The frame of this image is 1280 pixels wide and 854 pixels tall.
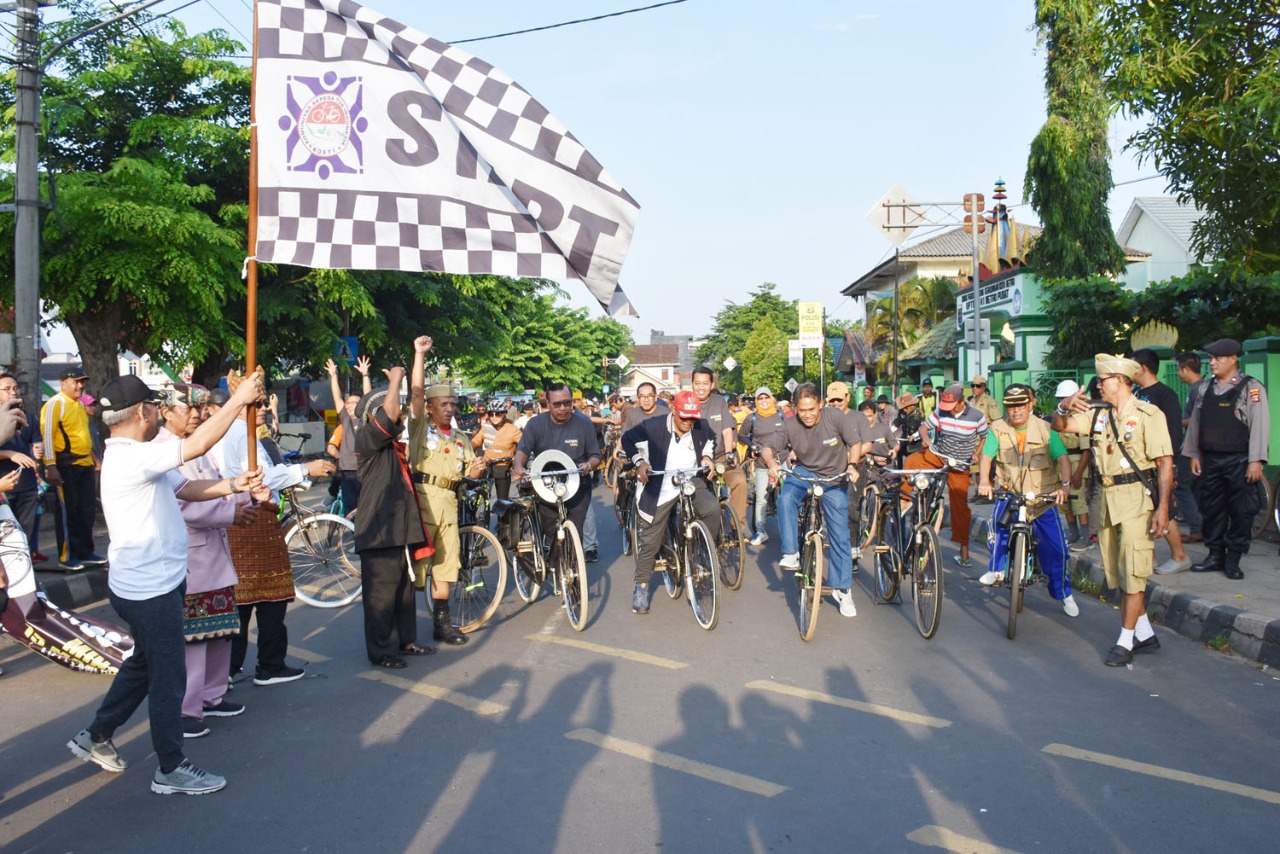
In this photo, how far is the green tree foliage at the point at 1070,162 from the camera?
2355cm

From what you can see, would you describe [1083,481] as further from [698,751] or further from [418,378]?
[418,378]

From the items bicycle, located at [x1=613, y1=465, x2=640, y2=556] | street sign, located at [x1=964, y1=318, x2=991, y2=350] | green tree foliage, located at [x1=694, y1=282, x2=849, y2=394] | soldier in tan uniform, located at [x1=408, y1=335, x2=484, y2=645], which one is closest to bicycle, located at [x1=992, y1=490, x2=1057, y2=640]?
soldier in tan uniform, located at [x1=408, y1=335, x2=484, y2=645]

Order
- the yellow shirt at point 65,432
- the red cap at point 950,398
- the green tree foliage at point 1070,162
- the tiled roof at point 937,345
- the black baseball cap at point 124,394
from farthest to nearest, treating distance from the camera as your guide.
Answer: the tiled roof at point 937,345, the green tree foliage at point 1070,162, the red cap at point 950,398, the yellow shirt at point 65,432, the black baseball cap at point 124,394

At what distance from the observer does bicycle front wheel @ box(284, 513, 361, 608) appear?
9.44 metres

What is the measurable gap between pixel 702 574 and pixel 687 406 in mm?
1356

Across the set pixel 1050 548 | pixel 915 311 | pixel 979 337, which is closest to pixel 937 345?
pixel 915 311

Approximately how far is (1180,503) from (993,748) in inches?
273

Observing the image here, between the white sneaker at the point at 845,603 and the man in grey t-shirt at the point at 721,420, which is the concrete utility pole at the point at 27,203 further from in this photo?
the white sneaker at the point at 845,603

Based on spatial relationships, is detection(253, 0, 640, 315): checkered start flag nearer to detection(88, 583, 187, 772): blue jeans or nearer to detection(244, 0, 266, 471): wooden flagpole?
detection(244, 0, 266, 471): wooden flagpole

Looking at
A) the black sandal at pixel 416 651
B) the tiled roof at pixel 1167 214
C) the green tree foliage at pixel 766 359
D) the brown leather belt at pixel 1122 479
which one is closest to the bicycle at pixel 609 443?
the black sandal at pixel 416 651

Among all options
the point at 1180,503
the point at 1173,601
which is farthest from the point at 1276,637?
the point at 1180,503

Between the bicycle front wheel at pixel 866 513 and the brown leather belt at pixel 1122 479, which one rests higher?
the brown leather belt at pixel 1122 479

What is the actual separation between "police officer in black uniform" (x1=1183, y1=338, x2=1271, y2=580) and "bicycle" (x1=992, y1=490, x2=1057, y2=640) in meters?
2.15

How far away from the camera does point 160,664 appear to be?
15.3 feet
